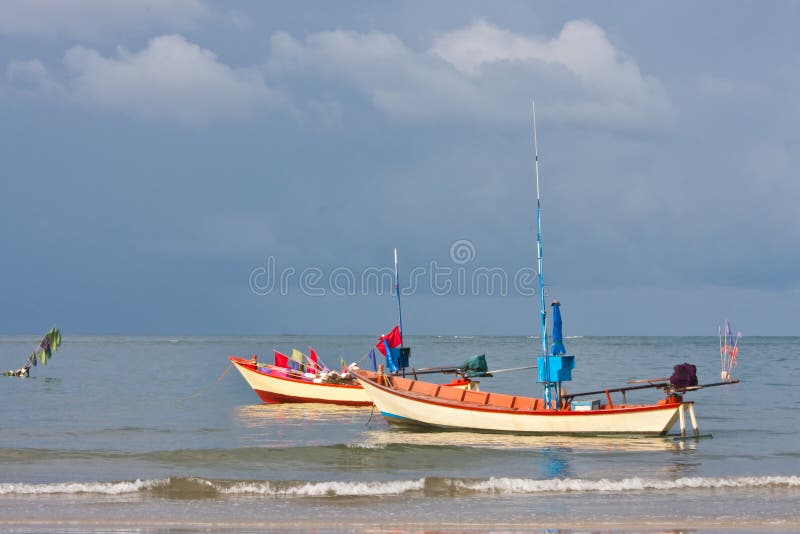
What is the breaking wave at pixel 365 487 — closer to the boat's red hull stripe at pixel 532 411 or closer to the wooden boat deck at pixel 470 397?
the boat's red hull stripe at pixel 532 411

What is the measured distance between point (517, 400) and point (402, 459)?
229 inches

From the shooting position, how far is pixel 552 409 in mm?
28812

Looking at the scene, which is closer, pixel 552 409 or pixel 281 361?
pixel 552 409

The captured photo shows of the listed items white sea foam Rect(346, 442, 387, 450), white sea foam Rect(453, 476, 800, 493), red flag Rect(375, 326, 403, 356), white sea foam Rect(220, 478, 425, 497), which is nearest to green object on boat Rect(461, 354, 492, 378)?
red flag Rect(375, 326, 403, 356)

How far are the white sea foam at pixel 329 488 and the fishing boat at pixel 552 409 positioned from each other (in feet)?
26.7

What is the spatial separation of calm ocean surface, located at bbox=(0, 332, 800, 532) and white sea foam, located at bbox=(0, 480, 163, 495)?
4 cm

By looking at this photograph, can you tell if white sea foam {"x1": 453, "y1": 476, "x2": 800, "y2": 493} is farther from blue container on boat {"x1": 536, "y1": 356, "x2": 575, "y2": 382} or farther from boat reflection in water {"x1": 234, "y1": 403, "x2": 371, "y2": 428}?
boat reflection in water {"x1": 234, "y1": 403, "x2": 371, "y2": 428}

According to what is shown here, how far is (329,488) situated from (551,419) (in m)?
9.92

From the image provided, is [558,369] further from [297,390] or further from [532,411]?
[297,390]

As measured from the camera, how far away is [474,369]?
36750 mm

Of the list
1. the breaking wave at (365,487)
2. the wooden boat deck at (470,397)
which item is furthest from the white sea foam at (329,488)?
the wooden boat deck at (470,397)

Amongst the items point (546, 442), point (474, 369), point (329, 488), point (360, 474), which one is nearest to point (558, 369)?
point (546, 442)

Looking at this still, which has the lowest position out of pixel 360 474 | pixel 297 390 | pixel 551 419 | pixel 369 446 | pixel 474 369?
pixel 360 474

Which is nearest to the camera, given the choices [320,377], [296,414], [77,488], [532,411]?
[77,488]
